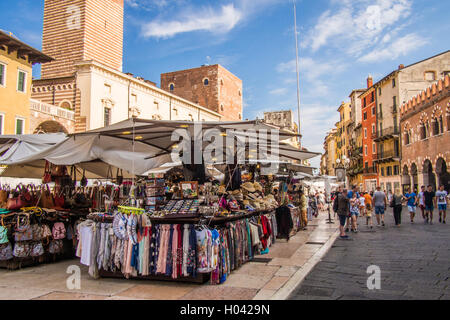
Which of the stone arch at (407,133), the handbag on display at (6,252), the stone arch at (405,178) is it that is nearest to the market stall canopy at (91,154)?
the handbag on display at (6,252)

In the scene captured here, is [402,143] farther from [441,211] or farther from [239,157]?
[239,157]

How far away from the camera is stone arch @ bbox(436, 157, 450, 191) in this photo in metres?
26.7

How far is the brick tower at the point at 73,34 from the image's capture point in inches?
1158

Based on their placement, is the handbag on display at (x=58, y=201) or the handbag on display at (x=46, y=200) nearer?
the handbag on display at (x=46, y=200)

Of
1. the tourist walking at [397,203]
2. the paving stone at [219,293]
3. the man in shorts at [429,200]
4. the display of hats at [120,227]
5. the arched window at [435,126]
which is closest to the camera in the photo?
the paving stone at [219,293]

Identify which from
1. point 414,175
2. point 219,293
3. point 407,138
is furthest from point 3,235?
point 407,138

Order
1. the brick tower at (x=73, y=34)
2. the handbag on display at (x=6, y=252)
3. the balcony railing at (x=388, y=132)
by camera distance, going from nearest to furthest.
Answer: the handbag on display at (x=6, y=252) < the brick tower at (x=73, y=34) < the balcony railing at (x=388, y=132)

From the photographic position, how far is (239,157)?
29.8 ft

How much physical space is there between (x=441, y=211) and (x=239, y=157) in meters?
10.6

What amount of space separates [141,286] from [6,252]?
289cm

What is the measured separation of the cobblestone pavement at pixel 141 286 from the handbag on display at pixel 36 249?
27 centimetres

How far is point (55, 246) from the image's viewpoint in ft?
22.7

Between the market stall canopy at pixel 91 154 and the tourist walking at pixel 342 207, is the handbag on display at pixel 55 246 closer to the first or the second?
the market stall canopy at pixel 91 154
